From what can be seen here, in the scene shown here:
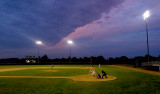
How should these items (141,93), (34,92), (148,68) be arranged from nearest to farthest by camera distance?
1. (141,93)
2. (34,92)
3. (148,68)

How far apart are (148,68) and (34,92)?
2916 cm

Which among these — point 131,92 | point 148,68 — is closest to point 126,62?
point 148,68

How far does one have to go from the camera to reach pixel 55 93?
31.1 ft

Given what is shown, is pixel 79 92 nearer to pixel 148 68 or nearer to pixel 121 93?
pixel 121 93

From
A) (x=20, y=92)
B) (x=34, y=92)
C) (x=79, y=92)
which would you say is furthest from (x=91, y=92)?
(x=20, y=92)

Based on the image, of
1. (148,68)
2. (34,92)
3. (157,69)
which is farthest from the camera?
(148,68)

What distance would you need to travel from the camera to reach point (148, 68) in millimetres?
31750

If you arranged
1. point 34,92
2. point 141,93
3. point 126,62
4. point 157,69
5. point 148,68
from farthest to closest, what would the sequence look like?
point 126,62, point 148,68, point 157,69, point 34,92, point 141,93

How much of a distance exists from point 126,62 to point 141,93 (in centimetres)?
6251

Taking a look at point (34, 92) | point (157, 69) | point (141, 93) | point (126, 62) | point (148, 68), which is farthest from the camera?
point (126, 62)

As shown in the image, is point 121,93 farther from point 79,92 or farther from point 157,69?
point 157,69

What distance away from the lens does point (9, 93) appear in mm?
9742

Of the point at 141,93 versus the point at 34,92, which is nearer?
the point at 141,93

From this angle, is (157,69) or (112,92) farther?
(157,69)
